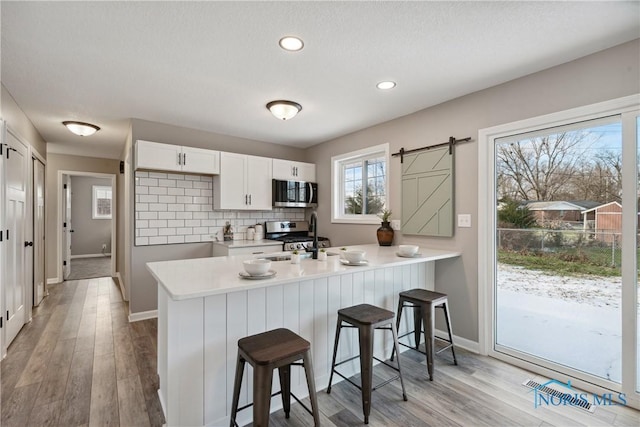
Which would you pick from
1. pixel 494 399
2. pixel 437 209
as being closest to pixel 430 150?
pixel 437 209

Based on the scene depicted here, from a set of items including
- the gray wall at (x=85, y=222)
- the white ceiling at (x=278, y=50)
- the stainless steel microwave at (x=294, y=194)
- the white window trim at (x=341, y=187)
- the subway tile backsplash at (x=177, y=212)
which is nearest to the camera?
the white ceiling at (x=278, y=50)

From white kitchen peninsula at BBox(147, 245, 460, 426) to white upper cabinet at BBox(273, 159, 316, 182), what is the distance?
232 centimetres

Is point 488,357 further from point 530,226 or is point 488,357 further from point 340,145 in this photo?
point 340,145

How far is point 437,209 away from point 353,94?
1.44 meters

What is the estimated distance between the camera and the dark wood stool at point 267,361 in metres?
1.45

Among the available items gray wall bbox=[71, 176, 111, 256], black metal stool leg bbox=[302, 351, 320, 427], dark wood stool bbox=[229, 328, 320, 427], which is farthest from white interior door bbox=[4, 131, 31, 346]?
gray wall bbox=[71, 176, 111, 256]

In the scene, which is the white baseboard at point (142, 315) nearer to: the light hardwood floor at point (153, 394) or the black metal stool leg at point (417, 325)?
the light hardwood floor at point (153, 394)

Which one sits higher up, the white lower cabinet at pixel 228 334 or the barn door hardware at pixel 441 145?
the barn door hardware at pixel 441 145

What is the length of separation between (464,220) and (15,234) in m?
4.56

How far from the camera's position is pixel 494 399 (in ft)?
6.78

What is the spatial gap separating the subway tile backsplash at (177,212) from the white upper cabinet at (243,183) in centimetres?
21

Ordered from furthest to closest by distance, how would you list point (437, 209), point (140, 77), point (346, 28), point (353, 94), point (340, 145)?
point (340, 145) < point (437, 209) < point (353, 94) < point (140, 77) < point (346, 28)

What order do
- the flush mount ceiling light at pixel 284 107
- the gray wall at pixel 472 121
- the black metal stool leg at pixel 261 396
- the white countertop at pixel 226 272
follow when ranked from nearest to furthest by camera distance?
the black metal stool leg at pixel 261 396 → the white countertop at pixel 226 272 → the gray wall at pixel 472 121 → the flush mount ceiling light at pixel 284 107

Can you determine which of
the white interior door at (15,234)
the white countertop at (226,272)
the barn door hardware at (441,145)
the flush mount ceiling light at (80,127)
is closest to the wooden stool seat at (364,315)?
the white countertop at (226,272)
